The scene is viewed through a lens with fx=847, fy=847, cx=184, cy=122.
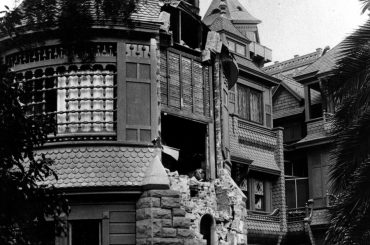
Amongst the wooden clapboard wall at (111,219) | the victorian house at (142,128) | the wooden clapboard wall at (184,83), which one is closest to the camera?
the wooden clapboard wall at (111,219)

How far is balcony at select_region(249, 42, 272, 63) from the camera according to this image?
1628 inches

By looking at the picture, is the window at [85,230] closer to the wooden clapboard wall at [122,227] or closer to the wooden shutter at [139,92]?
the wooden clapboard wall at [122,227]

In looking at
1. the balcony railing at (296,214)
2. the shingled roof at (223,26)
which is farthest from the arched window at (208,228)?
the shingled roof at (223,26)

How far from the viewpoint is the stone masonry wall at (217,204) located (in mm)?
23672

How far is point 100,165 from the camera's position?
22656 mm

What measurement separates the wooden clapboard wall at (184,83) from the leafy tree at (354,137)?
366 inches

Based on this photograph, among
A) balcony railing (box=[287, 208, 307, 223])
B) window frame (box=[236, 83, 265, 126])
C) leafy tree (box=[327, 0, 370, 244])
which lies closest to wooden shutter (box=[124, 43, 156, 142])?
leafy tree (box=[327, 0, 370, 244])

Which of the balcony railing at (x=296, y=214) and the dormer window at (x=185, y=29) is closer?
the dormer window at (x=185, y=29)

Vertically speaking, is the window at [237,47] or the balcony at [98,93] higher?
the window at [237,47]

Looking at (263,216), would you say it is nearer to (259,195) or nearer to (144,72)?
(259,195)

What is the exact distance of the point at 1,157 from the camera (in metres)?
13.5

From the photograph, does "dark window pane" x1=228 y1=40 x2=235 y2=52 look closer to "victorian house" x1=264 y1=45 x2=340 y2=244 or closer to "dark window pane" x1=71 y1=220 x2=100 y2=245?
"victorian house" x1=264 y1=45 x2=340 y2=244

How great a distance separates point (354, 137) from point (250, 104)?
22.9m

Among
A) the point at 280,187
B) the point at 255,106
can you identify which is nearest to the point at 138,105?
the point at 255,106
